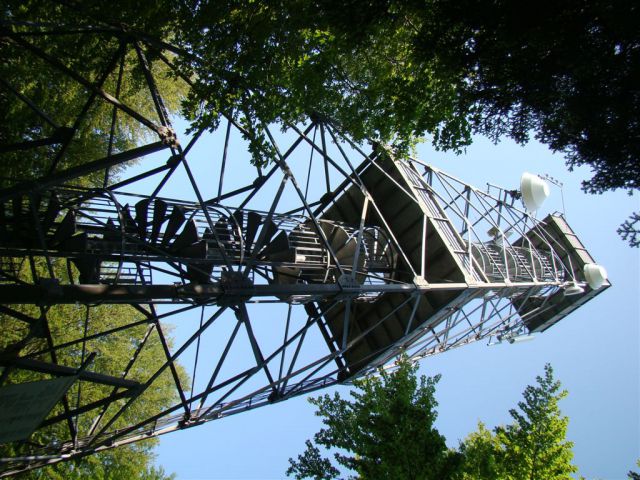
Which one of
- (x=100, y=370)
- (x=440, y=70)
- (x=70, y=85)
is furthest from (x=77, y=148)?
(x=440, y=70)

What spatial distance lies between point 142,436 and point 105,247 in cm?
360

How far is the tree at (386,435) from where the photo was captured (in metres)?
7.68

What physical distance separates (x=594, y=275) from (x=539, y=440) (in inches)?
256

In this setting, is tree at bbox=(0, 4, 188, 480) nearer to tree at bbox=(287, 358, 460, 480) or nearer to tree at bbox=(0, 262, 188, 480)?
tree at bbox=(0, 262, 188, 480)

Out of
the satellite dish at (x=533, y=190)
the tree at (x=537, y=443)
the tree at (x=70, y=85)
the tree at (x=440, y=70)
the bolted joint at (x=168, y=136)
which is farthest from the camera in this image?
the satellite dish at (x=533, y=190)

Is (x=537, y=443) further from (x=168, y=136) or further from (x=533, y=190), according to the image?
(x=168, y=136)

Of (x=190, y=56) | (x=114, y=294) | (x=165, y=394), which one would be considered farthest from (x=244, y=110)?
(x=165, y=394)

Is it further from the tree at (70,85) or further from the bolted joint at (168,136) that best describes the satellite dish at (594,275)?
the tree at (70,85)

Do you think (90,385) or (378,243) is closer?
(378,243)

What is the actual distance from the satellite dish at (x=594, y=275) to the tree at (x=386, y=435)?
348 inches

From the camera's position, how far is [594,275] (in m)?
14.7

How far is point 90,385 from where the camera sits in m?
15.7

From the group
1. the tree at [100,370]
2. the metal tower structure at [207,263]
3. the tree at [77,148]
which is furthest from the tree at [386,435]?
the tree at [100,370]

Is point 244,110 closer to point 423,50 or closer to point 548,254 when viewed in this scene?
point 423,50
